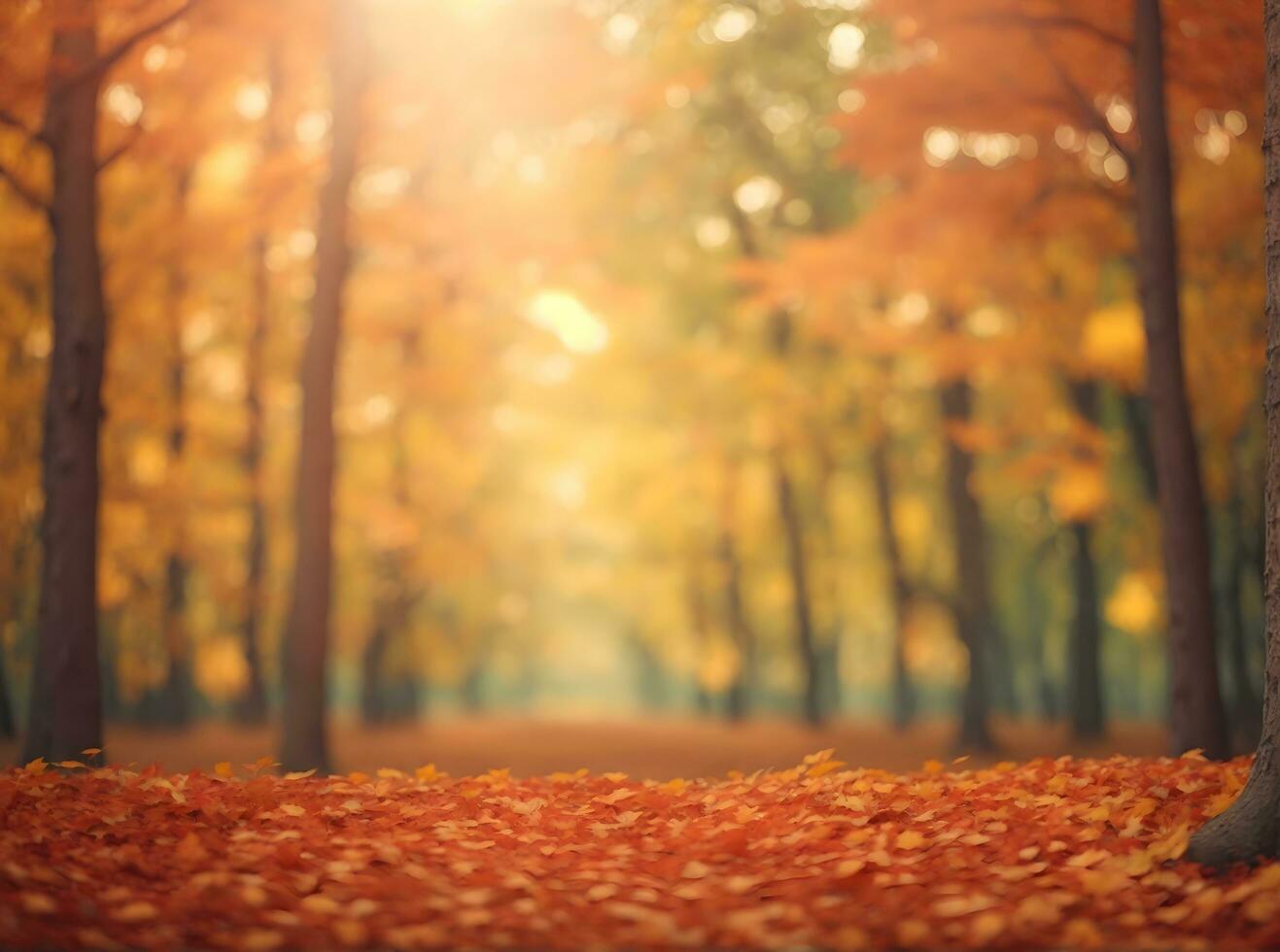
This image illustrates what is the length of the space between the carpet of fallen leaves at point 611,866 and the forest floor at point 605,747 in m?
5.95

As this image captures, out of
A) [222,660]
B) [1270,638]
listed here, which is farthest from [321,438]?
[222,660]

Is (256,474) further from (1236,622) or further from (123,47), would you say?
(1236,622)

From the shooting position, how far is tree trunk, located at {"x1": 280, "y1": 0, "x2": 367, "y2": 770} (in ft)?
34.3

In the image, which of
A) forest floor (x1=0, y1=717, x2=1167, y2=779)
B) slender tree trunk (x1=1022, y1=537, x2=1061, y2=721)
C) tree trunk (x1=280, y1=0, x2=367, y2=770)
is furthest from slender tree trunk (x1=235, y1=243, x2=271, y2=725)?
slender tree trunk (x1=1022, y1=537, x2=1061, y2=721)

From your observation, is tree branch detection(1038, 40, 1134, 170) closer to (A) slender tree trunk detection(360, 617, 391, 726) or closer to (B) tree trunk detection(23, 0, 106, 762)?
(B) tree trunk detection(23, 0, 106, 762)

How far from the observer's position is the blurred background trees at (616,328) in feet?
30.4

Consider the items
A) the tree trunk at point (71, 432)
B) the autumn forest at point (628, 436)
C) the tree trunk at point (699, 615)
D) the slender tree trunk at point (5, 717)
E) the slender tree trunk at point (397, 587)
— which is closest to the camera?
the autumn forest at point (628, 436)

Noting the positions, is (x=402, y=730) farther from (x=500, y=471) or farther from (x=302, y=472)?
(x=302, y=472)

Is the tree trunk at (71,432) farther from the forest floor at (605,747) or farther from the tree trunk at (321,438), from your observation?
the forest floor at (605,747)

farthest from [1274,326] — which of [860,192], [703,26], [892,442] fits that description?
[892,442]

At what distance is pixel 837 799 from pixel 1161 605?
1561 cm

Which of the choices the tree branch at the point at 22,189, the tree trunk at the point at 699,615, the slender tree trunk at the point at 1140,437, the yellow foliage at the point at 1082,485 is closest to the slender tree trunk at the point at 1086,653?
the slender tree trunk at the point at 1140,437

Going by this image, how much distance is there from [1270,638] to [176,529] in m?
15.2

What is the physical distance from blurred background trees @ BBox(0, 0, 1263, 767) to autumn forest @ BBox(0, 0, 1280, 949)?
0.25ft
